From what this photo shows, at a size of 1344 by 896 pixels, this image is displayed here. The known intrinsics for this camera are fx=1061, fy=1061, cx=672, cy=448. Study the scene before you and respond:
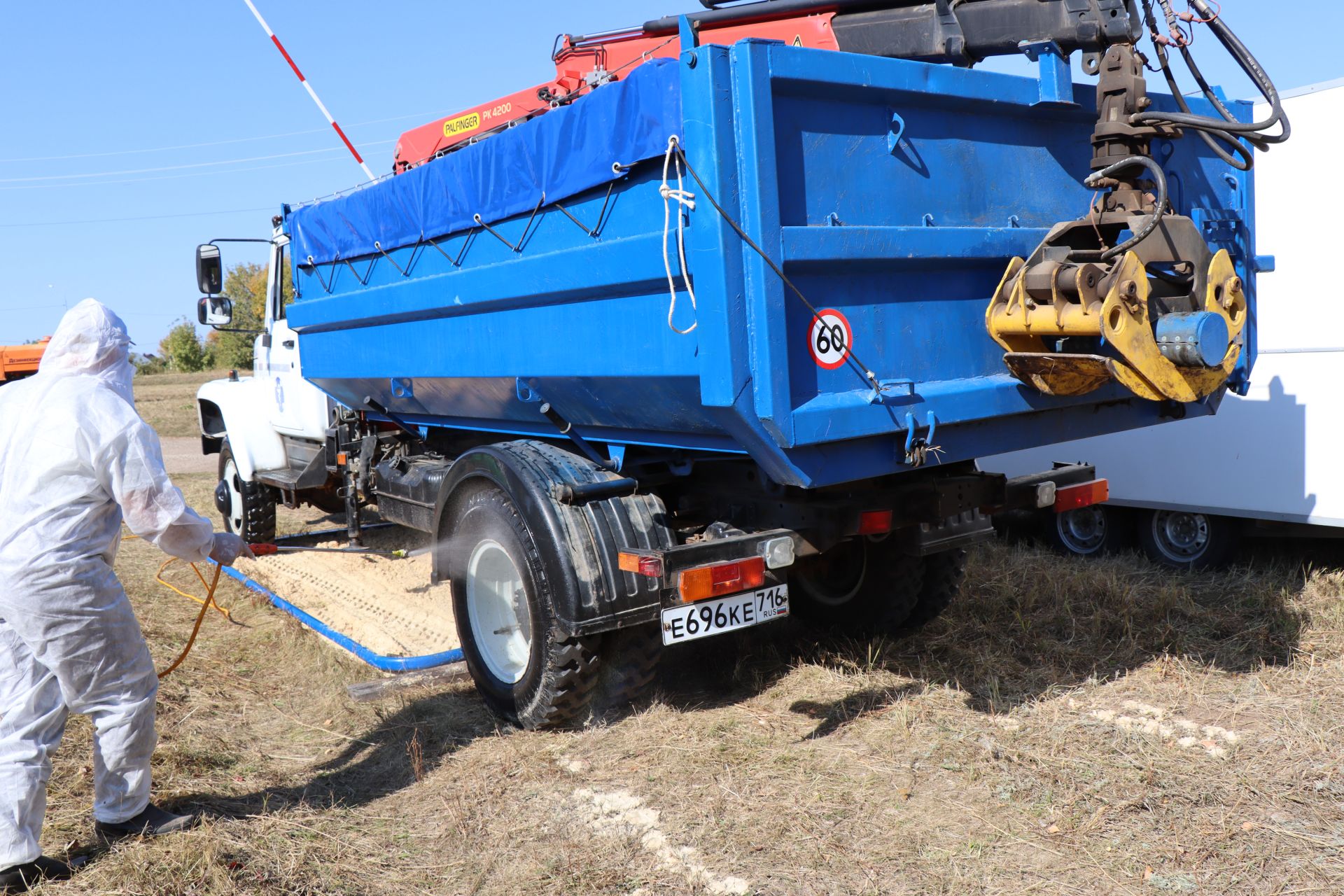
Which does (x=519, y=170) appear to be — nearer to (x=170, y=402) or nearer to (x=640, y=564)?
(x=640, y=564)

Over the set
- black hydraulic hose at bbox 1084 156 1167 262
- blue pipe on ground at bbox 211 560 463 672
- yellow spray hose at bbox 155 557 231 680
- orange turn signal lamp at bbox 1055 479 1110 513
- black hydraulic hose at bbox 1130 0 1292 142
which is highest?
black hydraulic hose at bbox 1130 0 1292 142

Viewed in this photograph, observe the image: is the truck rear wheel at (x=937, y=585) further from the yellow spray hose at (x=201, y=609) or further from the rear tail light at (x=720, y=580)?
the yellow spray hose at (x=201, y=609)

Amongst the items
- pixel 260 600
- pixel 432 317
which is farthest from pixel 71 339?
pixel 260 600

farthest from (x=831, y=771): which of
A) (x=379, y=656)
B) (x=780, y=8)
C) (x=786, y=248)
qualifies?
(x=780, y=8)

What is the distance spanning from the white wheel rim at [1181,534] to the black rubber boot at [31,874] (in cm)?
586

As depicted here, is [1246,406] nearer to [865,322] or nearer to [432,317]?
[865,322]

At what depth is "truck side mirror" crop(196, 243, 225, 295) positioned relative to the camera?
747 cm

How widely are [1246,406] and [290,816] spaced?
207 inches

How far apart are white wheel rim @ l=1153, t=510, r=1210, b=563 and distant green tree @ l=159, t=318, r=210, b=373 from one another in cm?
3893

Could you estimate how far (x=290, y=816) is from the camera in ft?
12.0

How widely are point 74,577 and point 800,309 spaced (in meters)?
2.41

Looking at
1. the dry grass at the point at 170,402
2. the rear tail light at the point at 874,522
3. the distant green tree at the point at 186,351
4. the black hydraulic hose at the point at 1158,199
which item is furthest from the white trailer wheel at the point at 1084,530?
the distant green tree at the point at 186,351

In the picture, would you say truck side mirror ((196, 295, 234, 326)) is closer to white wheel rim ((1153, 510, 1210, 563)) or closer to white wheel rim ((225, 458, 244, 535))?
white wheel rim ((225, 458, 244, 535))

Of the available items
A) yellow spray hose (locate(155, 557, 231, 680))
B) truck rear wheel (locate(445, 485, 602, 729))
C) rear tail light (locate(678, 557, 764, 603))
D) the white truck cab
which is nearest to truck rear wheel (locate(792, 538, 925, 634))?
rear tail light (locate(678, 557, 764, 603))
